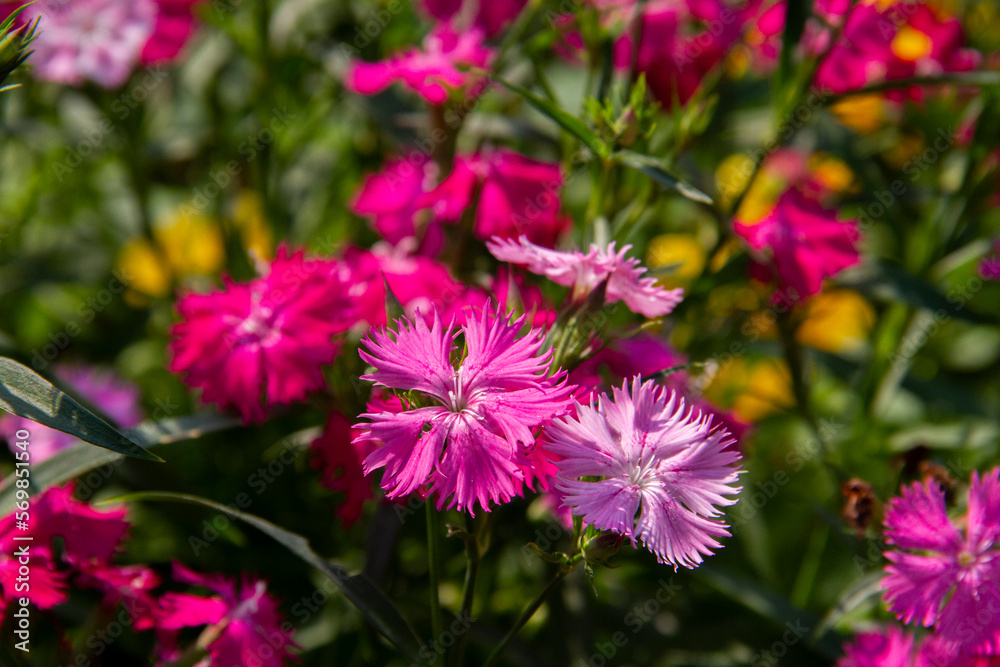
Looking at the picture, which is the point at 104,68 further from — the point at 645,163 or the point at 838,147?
the point at 838,147

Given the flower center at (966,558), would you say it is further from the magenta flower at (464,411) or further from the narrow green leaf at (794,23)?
the narrow green leaf at (794,23)

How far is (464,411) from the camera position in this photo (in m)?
0.67

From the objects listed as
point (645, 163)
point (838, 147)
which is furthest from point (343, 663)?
point (838, 147)

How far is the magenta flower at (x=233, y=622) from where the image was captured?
2.65 feet

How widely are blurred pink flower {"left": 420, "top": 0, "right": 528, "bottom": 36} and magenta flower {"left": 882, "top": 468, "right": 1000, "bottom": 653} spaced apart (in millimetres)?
984

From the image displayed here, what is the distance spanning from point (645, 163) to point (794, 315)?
1.83ft

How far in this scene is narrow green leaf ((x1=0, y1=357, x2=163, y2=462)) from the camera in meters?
0.67

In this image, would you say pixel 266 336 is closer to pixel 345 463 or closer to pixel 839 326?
pixel 345 463

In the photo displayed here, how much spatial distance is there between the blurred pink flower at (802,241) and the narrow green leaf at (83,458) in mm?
686

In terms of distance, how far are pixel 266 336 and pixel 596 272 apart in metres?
0.38

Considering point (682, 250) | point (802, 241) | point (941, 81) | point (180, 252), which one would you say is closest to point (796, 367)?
point (802, 241)

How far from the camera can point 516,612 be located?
122 centimetres

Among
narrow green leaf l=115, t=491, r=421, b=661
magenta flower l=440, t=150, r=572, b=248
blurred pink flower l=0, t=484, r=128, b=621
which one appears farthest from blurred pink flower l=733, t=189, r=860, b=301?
blurred pink flower l=0, t=484, r=128, b=621

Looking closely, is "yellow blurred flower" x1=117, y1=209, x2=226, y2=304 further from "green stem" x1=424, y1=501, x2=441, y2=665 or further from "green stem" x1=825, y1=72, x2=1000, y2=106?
"green stem" x1=825, y1=72, x2=1000, y2=106
